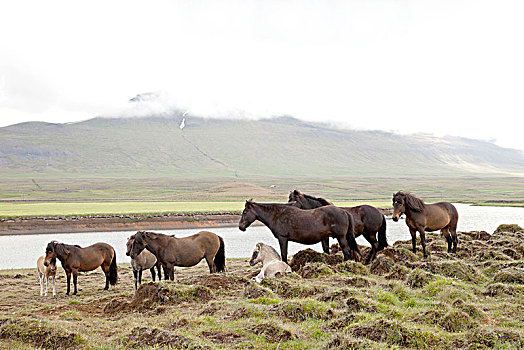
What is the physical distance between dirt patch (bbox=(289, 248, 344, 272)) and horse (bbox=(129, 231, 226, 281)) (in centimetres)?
277

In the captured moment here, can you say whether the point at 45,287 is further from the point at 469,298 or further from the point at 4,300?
the point at 469,298

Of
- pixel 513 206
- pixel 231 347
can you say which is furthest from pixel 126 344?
pixel 513 206

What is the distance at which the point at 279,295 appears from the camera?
10.8 meters

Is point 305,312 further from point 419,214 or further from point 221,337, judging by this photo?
point 419,214

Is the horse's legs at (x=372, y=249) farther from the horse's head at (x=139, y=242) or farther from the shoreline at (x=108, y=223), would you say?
the shoreline at (x=108, y=223)

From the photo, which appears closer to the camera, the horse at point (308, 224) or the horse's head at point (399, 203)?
the horse at point (308, 224)

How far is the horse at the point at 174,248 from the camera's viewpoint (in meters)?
13.9

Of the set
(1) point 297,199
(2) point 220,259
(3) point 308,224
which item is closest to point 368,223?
(1) point 297,199

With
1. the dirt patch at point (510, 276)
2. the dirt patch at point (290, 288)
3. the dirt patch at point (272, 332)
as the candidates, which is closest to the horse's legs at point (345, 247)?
the dirt patch at point (290, 288)

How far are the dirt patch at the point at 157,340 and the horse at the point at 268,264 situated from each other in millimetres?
5388

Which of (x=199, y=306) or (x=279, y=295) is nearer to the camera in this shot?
(x=199, y=306)

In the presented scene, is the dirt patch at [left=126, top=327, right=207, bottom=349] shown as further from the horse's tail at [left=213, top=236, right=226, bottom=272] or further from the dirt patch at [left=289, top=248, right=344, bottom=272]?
the dirt patch at [left=289, top=248, right=344, bottom=272]

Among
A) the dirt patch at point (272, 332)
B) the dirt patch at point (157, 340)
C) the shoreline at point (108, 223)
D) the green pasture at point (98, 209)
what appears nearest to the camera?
the dirt patch at point (157, 340)

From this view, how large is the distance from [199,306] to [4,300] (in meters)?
7.05
